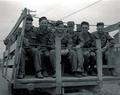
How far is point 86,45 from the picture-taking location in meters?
6.68

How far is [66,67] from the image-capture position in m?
6.62

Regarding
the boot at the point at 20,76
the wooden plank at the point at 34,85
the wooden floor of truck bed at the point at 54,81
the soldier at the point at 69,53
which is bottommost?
the wooden plank at the point at 34,85

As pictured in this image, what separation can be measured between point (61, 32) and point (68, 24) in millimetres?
1793

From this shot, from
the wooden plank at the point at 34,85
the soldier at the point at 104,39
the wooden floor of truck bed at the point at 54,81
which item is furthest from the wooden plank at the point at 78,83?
the soldier at the point at 104,39

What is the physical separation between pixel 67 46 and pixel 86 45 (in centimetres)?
48

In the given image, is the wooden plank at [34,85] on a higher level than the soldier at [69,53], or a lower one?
lower

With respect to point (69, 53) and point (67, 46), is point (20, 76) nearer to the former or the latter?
point (69, 53)

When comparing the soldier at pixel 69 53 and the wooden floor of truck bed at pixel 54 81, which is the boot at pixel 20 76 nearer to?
the wooden floor of truck bed at pixel 54 81

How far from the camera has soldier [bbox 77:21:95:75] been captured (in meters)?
6.33

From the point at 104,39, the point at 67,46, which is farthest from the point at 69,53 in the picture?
the point at 104,39

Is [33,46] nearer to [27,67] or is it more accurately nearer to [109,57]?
[27,67]

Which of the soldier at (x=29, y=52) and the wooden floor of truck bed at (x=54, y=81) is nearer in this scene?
the wooden floor of truck bed at (x=54, y=81)

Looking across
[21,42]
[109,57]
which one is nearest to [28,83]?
[21,42]

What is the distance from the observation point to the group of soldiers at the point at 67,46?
5.76 metres
